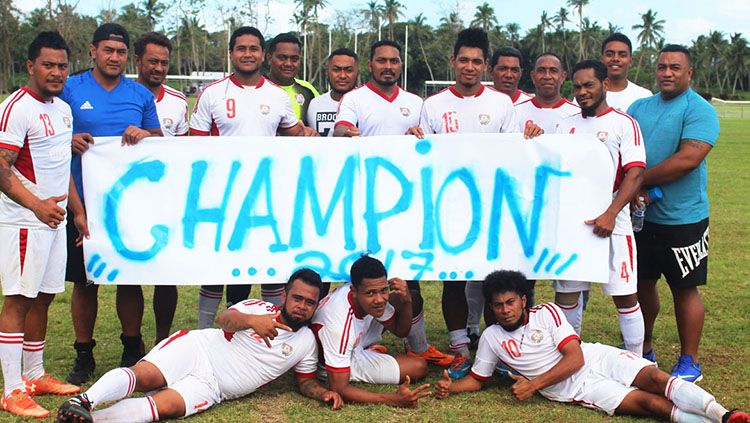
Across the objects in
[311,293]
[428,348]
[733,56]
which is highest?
[733,56]

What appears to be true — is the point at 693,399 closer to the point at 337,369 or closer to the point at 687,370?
the point at 687,370

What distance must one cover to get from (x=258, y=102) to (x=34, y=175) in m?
1.84

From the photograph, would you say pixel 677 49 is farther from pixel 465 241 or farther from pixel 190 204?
pixel 190 204

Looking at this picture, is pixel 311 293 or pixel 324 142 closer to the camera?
pixel 311 293

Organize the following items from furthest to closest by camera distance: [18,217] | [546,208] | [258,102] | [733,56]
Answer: [733,56]
[258,102]
[546,208]
[18,217]

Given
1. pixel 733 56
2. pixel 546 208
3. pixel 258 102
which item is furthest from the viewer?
pixel 733 56

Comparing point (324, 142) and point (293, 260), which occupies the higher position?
point (324, 142)

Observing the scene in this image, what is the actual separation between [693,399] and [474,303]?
8.20ft

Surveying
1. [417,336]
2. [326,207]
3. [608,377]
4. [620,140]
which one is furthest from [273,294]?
[620,140]

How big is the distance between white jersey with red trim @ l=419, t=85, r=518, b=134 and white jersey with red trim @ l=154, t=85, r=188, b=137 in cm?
200

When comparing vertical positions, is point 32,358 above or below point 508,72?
below

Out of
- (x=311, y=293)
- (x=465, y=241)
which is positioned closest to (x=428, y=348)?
(x=465, y=241)

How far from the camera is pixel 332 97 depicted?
767 centimetres

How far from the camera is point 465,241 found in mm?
5969
